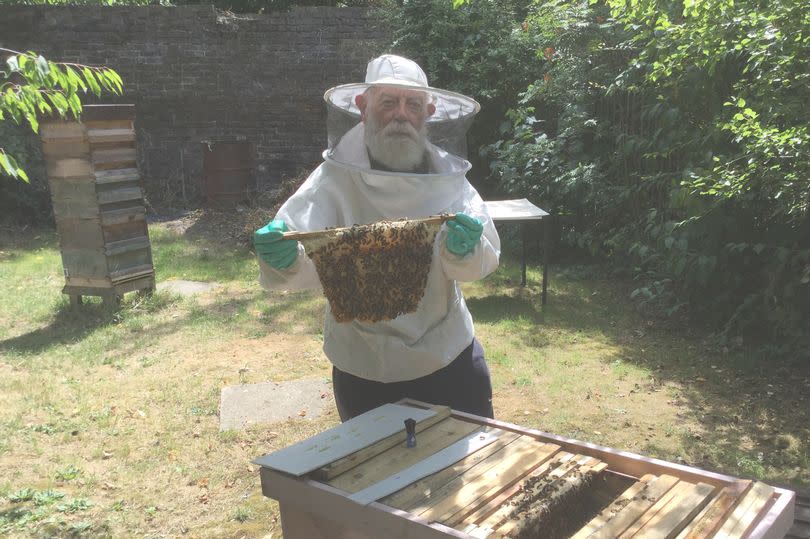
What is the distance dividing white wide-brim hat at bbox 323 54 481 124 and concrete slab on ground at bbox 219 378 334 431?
2.14 metres

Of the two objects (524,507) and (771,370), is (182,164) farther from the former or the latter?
(524,507)

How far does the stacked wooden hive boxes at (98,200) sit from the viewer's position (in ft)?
17.0

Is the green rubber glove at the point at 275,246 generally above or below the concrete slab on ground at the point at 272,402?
above

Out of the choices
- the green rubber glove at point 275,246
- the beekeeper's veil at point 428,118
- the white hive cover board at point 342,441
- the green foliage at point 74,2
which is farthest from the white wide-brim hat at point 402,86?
the green foliage at point 74,2

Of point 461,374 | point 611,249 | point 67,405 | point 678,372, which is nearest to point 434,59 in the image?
point 611,249

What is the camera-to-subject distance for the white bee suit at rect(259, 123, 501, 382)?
1991mm

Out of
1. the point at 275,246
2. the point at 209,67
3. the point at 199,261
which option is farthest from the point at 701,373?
the point at 209,67

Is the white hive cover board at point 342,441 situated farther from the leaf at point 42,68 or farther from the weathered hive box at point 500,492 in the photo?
the leaf at point 42,68

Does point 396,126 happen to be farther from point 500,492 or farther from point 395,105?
point 500,492

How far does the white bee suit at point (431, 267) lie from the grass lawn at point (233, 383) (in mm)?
1227

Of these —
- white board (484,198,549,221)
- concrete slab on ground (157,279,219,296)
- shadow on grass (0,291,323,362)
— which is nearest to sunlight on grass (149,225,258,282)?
concrete slab on ground (157,279,219,296)

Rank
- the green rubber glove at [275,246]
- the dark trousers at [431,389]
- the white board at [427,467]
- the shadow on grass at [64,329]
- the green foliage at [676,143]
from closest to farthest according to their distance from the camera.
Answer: the white board at [427,467], the green rubber glove at [275,246], the dark trousers at [431,389], the green foliage at [676,143], the shadow on grass at [64,329]

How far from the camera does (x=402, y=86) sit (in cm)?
200

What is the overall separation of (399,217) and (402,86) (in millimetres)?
394
